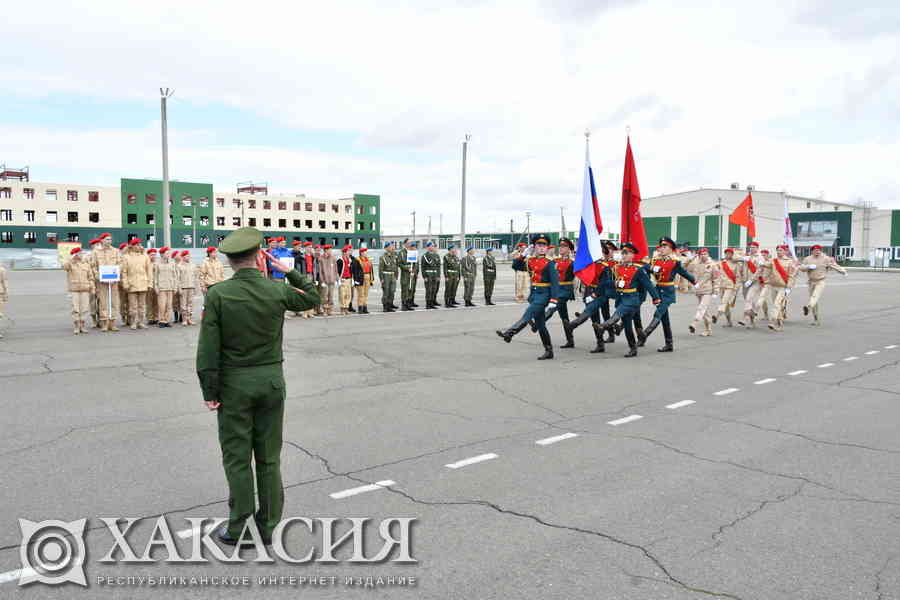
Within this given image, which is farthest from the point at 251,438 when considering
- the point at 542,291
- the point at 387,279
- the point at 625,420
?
the point at 387,279

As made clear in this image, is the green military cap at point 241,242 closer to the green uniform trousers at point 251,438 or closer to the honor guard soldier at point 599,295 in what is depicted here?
the green uniform trousers at point 251,438

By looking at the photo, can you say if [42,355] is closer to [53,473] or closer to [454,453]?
[53,473]

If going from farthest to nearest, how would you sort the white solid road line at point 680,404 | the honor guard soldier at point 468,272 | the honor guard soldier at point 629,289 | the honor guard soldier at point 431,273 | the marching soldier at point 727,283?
the honor guard soldier at point 468,272
the honor guard soldier at point 431,273
the marching soldier at point 727,283
the honor guard soldier at point 629,289
the white solid road line at point 680,404

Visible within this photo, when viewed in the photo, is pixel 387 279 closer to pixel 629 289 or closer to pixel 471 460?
pixel 629 289

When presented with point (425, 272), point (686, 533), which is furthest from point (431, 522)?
point (425, 272)

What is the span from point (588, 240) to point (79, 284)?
10.0 m

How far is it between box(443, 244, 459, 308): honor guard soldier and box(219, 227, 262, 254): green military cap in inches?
701

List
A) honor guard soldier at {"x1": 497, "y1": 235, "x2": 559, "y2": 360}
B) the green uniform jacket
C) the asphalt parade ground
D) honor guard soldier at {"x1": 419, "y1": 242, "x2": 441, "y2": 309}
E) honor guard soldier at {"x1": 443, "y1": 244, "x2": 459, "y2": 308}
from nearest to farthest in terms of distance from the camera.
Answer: the asphalt parade ground < the green uniform jacket < honor guard soldier at {"x1": 497, "y1": 235, "x2": 559, "y2": 360} < honor guard soldier at {"x1": 419, "y1": 242, "x2": 441, "y2": 309} < honor guard soldier at {"x1": 443, "y1": 244, "x2": 459, "y2": 308}

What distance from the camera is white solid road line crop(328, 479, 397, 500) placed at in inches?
199

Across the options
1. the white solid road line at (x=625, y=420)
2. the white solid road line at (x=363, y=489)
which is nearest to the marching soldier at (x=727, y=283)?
the white solid road line at (x=625, y=420)

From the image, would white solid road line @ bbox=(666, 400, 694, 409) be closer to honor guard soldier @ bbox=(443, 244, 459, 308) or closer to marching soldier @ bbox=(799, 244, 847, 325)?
marching soldier @ bbox=(799, 244, 847, 325)

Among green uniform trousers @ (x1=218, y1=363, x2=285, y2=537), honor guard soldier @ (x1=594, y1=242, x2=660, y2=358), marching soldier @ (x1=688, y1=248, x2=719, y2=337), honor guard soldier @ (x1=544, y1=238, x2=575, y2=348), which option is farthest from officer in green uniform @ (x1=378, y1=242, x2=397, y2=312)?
green uniform trousers @ (x1=218, y1=363, x2=285, y2=537)

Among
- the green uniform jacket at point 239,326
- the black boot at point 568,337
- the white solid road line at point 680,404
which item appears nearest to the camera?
the green uniform jacket at point 239,326

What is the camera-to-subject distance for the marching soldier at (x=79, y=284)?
46.3 ft
